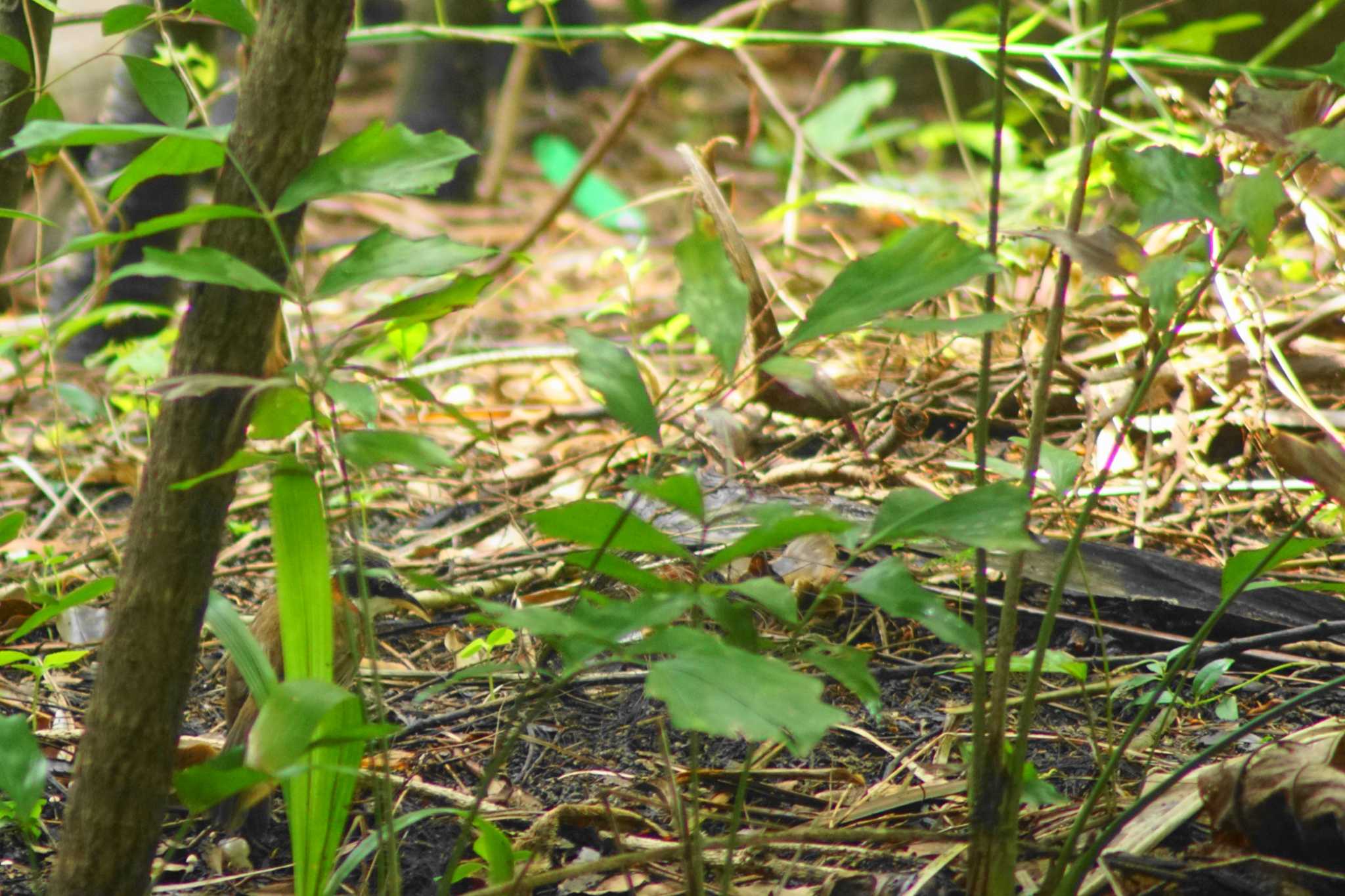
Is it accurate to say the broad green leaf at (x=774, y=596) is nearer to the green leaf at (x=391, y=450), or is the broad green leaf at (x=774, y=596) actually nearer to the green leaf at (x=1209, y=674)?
the green leaf at (x=391, y=450)

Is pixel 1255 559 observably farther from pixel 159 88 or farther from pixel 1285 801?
pixel 159 88

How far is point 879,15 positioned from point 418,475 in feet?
10.6

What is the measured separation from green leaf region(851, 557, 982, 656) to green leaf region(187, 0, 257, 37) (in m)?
0.55

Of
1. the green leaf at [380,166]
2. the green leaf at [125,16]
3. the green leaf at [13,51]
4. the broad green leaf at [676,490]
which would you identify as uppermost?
the green leaf at [125,16]

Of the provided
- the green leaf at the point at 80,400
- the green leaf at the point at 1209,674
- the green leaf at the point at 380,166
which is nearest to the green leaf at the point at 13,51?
the green leaf at the point at 380,166

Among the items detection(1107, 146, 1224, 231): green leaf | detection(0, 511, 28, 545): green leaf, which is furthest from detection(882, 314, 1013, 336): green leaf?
detection(0, 511, 28, 545): green leaf

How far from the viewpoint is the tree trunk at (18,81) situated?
1044 millimetres

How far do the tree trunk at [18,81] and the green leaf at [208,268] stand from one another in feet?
1.51

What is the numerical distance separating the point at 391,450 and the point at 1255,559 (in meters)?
0.64

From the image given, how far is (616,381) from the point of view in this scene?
0.70m

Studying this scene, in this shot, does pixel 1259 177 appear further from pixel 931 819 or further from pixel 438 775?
pixel 438 775

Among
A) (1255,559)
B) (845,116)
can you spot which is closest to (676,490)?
(1255,559)

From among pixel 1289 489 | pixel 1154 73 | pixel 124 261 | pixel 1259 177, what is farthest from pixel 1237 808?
pixel 1154 73

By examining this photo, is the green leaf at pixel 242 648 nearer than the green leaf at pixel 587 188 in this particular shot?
Yes
